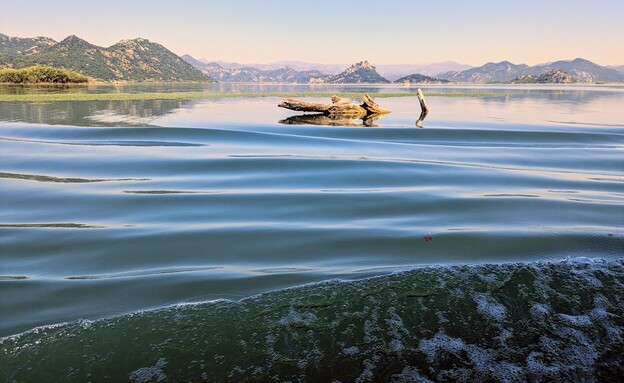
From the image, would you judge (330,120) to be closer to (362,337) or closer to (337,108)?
(337,108)

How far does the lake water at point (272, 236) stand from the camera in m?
3.89

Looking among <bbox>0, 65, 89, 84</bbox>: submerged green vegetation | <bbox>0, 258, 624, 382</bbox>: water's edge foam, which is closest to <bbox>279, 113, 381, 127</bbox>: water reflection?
<bbox>0, 258, 624, 382</bbox>: water's edge foam

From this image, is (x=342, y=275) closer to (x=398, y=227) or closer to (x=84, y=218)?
(x=398, y=227)

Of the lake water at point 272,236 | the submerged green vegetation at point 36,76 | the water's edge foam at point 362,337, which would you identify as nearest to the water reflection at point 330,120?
the lake water at point 272,236

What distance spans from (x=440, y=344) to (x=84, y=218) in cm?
599

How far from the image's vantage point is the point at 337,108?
86.9ft

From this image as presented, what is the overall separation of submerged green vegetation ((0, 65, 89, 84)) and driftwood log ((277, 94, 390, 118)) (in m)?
69.4

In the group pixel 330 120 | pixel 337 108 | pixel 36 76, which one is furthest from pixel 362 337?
pixel 36 76

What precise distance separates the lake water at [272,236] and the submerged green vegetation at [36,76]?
7409 centimetres

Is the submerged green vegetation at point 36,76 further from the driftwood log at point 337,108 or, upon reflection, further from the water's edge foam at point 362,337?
the water's edge foam at point 362,337

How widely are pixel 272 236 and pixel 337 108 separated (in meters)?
20.8

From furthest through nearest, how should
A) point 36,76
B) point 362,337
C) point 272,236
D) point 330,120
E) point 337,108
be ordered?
point 36,76 → point 337,108 → point 330,120 → point 272,236 → point 362,337

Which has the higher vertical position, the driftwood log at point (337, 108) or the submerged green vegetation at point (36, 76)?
the submerged green vegetation at point (36, 76)

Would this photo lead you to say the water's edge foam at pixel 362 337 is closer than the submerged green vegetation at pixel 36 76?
Yes
